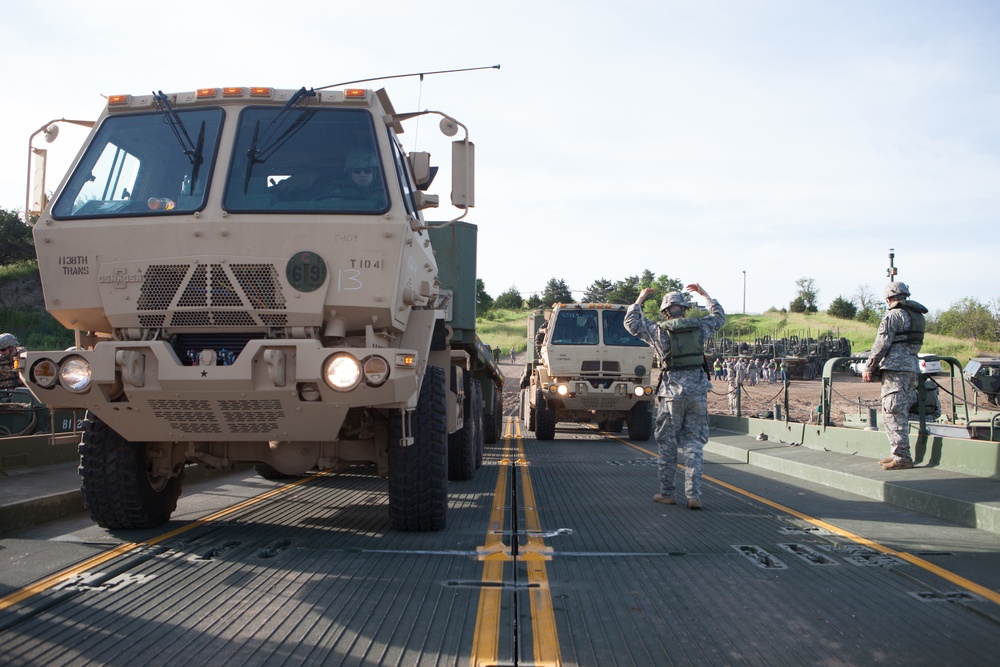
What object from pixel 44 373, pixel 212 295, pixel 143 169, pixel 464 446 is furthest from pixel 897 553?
pixel 143 169

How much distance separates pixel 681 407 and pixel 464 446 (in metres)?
2.80

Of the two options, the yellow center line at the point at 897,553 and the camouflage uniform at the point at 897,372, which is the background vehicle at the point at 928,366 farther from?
the yellow center line at the point at 897,553

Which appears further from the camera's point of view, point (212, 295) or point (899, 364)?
point (899, 364)

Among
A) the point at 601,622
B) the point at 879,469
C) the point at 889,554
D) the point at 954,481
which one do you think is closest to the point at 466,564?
the point at 601,622

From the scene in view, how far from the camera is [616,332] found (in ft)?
55.2

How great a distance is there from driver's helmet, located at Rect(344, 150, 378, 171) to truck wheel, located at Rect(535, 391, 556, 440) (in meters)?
11.4

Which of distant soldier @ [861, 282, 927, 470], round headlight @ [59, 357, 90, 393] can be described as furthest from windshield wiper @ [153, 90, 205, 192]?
distant soldier @ [861, 282, 927, 470]

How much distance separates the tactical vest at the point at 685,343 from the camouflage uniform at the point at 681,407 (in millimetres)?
69

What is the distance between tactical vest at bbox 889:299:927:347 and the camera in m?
8.60

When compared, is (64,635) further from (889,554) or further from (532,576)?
(889,554)

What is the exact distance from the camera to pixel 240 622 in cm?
398

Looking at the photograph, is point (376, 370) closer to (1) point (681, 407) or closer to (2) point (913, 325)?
(1) point (681, 407)

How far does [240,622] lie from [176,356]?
2.06 metres

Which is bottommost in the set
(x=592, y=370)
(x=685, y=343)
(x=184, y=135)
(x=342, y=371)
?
(x=342, y=371)
